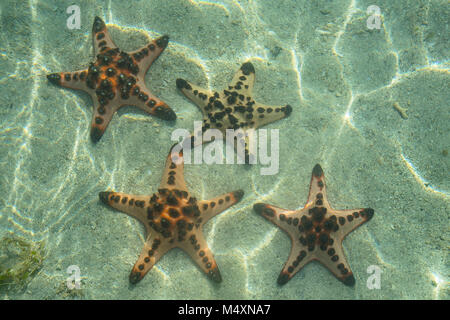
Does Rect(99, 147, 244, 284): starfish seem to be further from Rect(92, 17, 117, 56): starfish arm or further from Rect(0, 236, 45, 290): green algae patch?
Rect(92, 17, 117, 56): starfish arm

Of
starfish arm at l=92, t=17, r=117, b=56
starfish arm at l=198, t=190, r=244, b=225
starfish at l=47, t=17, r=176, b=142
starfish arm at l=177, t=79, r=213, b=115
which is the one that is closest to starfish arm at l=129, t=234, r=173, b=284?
starfish arm at l=198, t=190, r=244, b=225

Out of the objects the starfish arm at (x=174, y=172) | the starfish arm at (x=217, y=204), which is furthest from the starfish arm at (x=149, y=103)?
the starfish arm at (x=217, y=204)

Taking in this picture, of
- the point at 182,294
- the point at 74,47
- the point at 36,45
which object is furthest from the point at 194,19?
the point at 182,294

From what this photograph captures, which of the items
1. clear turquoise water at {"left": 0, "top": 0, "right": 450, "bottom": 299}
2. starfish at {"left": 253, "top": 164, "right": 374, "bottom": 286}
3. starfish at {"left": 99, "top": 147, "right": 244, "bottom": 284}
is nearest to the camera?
starfish at {"left": 99, "top": 147, "right": 244, "bottom": 284}

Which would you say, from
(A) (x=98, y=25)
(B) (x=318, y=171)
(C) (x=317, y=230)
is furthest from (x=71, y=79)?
(C) (x=317, y=230)

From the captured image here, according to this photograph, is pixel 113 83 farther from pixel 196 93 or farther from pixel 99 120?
pixel 196 93

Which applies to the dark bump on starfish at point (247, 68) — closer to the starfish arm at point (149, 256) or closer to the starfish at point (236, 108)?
the starfish at point (236, 108)
